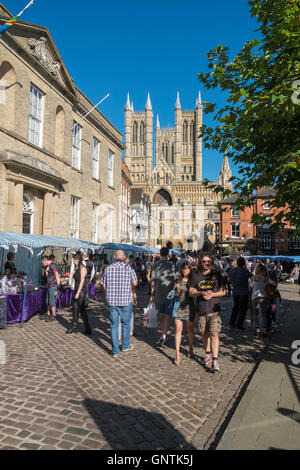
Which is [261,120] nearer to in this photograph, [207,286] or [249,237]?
[207,286]

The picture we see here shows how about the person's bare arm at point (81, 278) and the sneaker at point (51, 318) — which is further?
the sneaker at point (51, 318)

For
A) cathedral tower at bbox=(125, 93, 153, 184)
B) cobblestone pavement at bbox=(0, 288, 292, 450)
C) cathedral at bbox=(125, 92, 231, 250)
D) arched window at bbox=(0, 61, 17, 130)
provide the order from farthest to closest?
cathedral tower at bbox=(125, 93, 153, 184), cathedral at bbox=(125, 92, 231, 250), arched window at bbox=(0, 61, 17, 130), cobblestone pavement at bbox=(0, 288, 292, 450)

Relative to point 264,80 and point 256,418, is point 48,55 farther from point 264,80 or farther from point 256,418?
point 256,418

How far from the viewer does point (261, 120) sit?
4438 mm

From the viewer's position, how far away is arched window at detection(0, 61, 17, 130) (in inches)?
492

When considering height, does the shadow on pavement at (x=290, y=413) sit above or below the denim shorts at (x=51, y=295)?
below

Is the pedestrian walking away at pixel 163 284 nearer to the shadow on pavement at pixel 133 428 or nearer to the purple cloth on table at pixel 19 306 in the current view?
the shadow on pavement at pixel 133 428

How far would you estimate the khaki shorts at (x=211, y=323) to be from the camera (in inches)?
202

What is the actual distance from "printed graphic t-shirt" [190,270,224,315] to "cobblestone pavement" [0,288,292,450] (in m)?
0.98

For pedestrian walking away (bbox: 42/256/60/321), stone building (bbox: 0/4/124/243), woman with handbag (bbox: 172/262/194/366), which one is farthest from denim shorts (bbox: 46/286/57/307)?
stone building (bbox: 0/4/124/243)

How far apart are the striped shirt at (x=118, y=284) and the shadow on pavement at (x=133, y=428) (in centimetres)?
197

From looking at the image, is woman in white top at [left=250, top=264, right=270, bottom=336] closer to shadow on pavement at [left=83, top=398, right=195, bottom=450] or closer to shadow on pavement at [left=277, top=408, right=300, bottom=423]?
shadow on pavement at [left=277, top=408, right=300, bottom=423]

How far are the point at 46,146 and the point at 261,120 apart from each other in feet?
41.7

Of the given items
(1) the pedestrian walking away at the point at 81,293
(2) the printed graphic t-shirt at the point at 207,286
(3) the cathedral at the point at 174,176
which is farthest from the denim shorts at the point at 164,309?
(3) the cathedral at the point at 174,176
